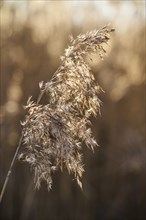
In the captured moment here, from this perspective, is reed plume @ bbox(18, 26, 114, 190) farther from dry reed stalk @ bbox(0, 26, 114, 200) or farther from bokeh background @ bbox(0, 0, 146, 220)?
bokeh background @ bbox(0, 0, 146, 220)

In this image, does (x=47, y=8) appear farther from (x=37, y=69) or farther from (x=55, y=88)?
(x=55, y=88)

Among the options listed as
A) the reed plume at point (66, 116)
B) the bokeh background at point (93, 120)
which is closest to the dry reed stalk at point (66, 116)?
the reed plume at point (66, 116)

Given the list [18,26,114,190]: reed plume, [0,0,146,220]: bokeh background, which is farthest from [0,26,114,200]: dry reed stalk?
[0,0,146,220]: bokeh background

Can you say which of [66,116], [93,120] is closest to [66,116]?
[66,116]

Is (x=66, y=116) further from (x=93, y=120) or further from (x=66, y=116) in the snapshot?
(x=93, y=120)

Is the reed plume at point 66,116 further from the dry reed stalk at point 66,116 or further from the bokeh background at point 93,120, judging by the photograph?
the bokeh background at point 93,120

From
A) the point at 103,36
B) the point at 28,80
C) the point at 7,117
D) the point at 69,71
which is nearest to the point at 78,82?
the point at 69,71
